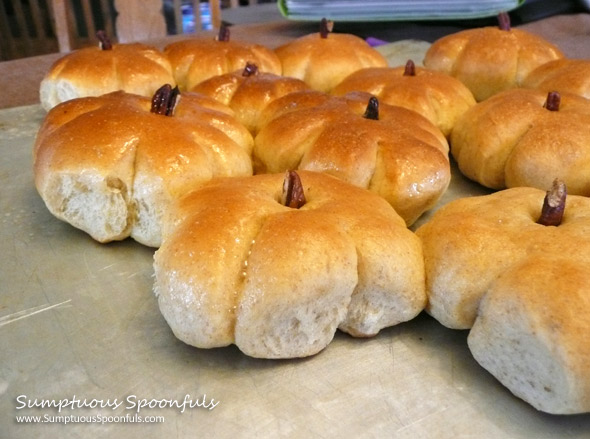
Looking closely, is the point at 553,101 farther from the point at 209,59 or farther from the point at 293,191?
the point at 209,59

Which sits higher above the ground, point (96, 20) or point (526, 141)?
point (526, 141)

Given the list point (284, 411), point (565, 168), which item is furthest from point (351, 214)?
point (565, 168)

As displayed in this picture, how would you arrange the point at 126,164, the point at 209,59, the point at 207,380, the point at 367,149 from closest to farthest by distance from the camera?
the point at 207,380
the point at 126,164
the point at 367,149
the point at 209,59

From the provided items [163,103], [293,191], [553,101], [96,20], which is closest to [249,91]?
[163,103]

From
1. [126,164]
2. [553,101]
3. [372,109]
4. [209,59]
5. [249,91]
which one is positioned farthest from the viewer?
[209,59]

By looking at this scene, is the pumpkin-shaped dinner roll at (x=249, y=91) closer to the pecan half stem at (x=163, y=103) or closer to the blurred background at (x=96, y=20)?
the pecan half stem at (x=163, y=103)

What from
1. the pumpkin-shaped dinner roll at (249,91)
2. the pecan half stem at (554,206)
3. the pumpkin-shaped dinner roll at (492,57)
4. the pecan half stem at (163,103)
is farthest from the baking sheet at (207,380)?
the pumpkin-shaped dinner roll at (492,57)
